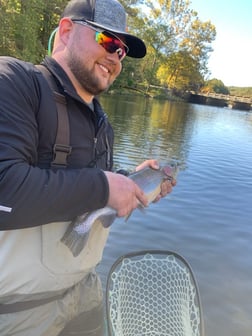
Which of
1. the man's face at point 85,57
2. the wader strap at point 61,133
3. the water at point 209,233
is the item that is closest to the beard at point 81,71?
the man's face at point 85,57

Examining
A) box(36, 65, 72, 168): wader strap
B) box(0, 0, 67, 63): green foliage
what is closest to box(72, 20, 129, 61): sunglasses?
box(36, 65, 72, 168): wader strap

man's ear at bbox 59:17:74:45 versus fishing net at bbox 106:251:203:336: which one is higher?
man's ear at bbox 59:17:74:45

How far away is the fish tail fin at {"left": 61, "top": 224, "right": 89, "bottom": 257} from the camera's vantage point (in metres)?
2.14

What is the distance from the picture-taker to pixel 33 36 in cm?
2848

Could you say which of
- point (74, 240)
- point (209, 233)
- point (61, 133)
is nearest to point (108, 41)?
point (61, 133)

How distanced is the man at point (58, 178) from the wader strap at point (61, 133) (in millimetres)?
24

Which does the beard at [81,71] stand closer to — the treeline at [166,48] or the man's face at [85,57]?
the man's face at [85,57]

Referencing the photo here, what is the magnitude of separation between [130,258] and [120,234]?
4094 mm

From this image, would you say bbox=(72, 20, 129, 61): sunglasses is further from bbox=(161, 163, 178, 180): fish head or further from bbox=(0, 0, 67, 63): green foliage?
bbox=(0, 0, 67, 63): green foliage

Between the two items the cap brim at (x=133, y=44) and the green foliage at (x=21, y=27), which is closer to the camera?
the cap brim at (x=133, y=44)

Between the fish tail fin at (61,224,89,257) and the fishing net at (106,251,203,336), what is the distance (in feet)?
2.67

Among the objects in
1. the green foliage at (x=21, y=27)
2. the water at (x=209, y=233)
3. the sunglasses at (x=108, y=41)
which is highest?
the green foliage at (x=21, y=27)

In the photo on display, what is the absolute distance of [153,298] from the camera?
12.0ft

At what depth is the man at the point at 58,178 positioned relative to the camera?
1773mm
